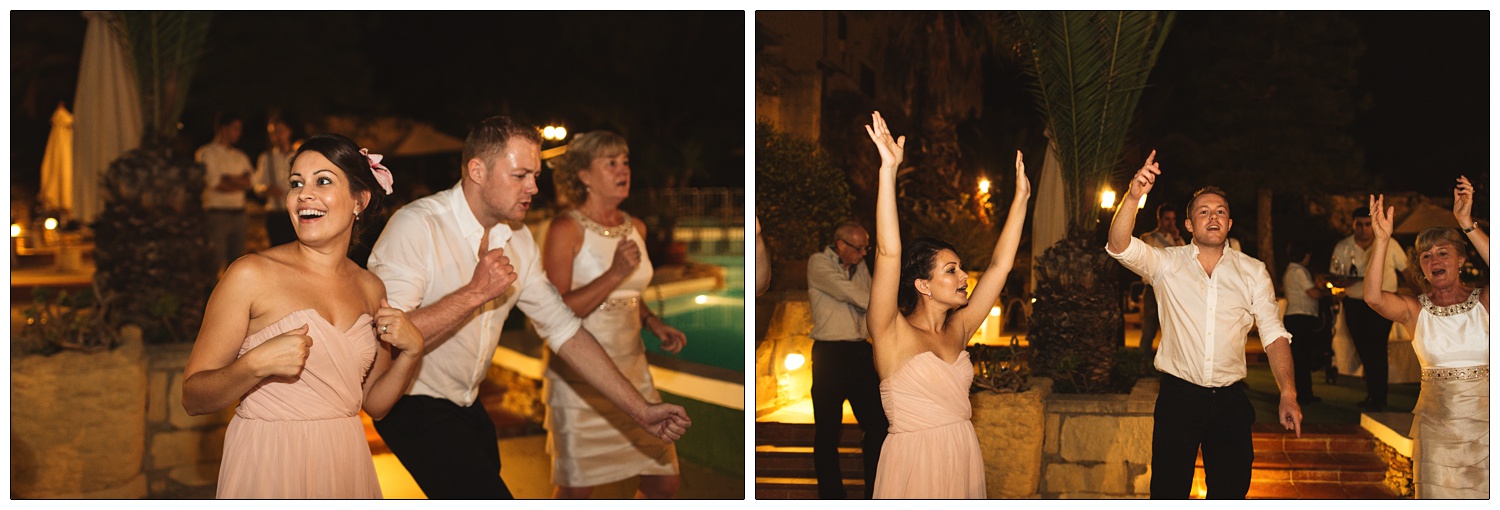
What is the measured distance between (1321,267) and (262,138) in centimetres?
1474

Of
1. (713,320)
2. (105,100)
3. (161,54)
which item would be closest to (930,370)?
Answer: (161,54)

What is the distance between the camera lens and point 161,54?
598 cm

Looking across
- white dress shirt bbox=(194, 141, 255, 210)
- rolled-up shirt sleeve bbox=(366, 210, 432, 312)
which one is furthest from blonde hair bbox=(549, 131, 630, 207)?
white dress shirt bbox=(194, 141, 255, 210)

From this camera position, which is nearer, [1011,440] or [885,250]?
[885,250]

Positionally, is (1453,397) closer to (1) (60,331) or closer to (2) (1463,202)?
(2) (1463,202)

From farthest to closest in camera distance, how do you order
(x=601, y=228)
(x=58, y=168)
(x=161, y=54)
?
(x=58, y=168) < (x=161, y=54) < (x=601, y=228)

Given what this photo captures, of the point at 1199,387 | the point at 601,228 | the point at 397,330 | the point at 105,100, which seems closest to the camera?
the point at 397,330

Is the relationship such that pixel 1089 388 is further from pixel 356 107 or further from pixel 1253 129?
pixel 356 107

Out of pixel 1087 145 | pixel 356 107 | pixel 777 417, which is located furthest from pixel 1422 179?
pixel 356 107

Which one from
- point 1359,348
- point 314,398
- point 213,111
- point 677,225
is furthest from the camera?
point 213,111

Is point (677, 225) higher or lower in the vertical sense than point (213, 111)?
lower

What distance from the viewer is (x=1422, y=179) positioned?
5066mm

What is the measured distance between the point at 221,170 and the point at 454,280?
15.4ft

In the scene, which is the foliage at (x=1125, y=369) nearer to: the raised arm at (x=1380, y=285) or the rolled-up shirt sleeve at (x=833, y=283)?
the raised arm at (x=1380, y=285)
